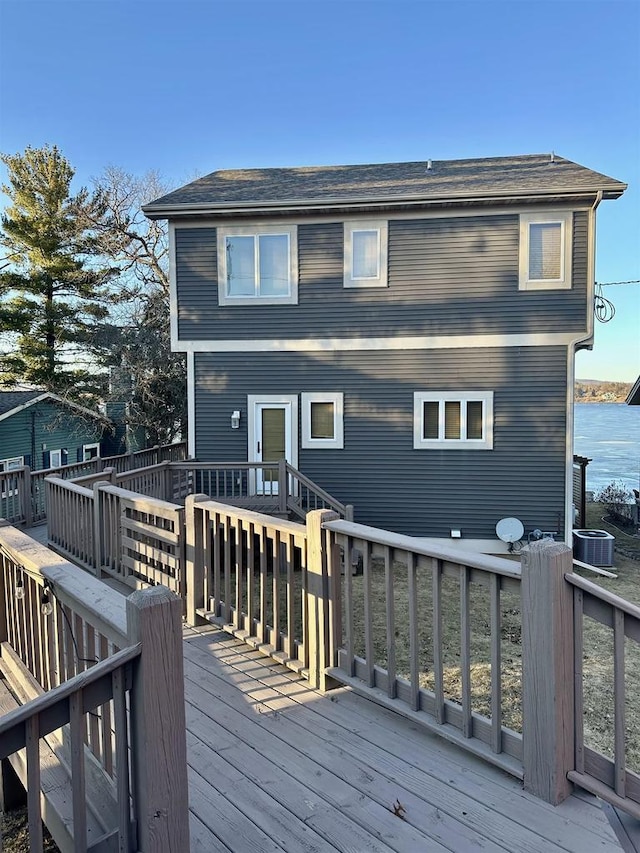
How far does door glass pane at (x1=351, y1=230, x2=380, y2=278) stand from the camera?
9516mm

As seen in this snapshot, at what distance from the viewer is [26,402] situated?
15.7 metres

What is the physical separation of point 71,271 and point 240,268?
1116 cm

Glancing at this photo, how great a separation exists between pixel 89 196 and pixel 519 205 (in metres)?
15.0

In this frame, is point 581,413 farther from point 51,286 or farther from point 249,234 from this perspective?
point 51,286

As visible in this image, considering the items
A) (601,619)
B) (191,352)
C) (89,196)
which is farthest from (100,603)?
(89,196)

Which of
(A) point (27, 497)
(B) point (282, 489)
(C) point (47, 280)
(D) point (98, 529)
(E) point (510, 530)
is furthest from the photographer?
(C) point (47, 280)

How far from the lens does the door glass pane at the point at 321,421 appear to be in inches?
386

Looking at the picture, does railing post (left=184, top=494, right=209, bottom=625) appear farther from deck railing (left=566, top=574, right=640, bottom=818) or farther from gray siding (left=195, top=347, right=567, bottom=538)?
gray siding (left=195, top=347, right=567, bottom=538)

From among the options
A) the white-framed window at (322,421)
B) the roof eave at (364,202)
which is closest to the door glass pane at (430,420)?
the white-framed window at (322,421)

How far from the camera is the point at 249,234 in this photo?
9719 millimetres

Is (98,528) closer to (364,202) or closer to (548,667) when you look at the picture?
(548,667)

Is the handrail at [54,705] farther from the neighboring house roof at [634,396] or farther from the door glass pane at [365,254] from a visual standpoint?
the neighboring house roof at [634,396]

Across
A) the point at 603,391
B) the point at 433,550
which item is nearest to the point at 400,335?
the point at 433,550

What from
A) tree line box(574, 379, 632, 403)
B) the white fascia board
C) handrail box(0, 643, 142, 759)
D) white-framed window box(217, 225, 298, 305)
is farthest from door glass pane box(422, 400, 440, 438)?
tree line box(574, 379, 632, 403)
